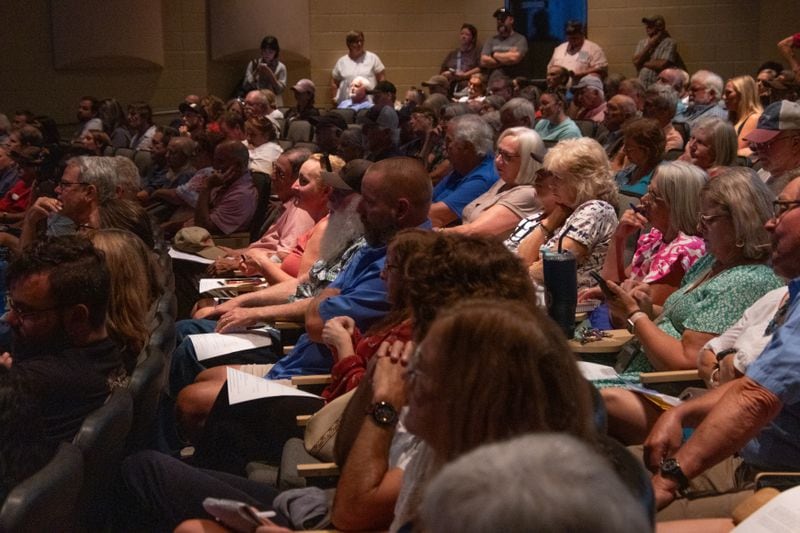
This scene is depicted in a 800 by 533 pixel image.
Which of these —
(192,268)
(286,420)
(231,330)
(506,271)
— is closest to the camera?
(506,271)

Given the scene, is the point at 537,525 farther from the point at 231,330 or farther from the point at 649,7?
the point at 649,7

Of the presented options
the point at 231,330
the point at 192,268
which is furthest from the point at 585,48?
the point at 231,330

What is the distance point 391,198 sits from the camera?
330 centimetres

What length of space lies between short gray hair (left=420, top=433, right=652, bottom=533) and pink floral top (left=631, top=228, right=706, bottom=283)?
8.59ft

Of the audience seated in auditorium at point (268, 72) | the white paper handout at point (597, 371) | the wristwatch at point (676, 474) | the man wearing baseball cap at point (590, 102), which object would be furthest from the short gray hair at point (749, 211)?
the audience seated in auditorium at point (268, 72)

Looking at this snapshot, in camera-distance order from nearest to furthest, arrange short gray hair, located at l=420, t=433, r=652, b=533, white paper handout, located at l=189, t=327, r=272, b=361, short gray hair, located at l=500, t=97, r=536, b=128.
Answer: short gray hair, located at l=420, t=433, r=652, b=533, white paper handout, located at l=189, t=327, r=272, b=361, short gray hair, located at l=500, t=97, r=536, b=128

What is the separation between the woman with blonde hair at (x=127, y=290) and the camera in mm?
3236

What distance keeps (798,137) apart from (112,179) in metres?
2.88

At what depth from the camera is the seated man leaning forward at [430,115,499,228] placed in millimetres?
5270

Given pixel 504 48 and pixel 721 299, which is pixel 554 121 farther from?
pixel 721 299

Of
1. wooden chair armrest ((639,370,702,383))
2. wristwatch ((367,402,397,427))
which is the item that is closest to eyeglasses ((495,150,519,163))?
wooden chair armrest ((639,370,702,383))

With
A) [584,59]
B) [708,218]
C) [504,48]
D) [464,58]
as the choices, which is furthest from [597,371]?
[464,58]

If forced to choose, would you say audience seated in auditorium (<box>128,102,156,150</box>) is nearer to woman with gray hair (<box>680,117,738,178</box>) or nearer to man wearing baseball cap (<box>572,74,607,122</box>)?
man wearing baseball cap (<box>572,74,607,122</box>)

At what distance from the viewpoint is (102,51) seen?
40.9 feet
